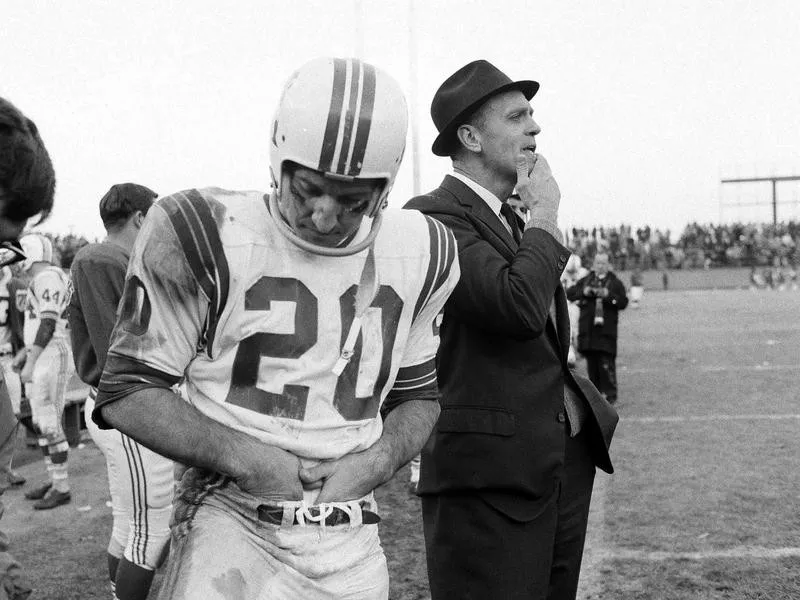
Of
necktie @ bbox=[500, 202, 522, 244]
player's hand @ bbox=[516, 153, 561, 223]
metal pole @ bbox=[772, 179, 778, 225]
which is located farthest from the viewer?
metal pole @ bbox=[772, 179, 778, 225]

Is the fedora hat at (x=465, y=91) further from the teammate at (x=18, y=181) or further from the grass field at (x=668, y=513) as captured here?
the grass field at (x=668, y=513)

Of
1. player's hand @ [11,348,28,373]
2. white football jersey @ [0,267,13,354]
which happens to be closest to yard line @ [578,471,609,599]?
player's hand @ [11,348,28,373]

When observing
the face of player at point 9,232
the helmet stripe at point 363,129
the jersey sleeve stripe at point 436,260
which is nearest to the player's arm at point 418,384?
the jersey sleeve stripe at point 436,260

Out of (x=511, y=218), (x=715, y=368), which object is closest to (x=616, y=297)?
(x=715, y=368)

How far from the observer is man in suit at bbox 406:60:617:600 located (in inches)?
105

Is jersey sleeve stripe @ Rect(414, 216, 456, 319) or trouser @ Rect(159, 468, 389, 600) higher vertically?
jersey sleeve stripe @ Rect(414, 216, 456, 319)

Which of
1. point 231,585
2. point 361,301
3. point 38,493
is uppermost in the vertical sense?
point 361,301

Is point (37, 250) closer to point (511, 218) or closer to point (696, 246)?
point (511, 218)

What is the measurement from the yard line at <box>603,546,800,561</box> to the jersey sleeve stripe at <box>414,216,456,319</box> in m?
3.03

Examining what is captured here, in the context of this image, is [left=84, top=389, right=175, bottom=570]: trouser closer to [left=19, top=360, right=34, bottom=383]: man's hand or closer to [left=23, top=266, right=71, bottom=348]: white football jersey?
[left=23, top=266, right=71, bottom=348]: white football jersey

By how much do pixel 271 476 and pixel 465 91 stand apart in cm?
164

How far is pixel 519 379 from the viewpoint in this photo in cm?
274

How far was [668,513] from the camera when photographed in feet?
17.7

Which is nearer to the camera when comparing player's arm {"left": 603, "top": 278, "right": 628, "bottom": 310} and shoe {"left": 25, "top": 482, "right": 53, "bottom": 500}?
shoe {"left": 25, "top": 482, "right": 53, "bottom": 500}
